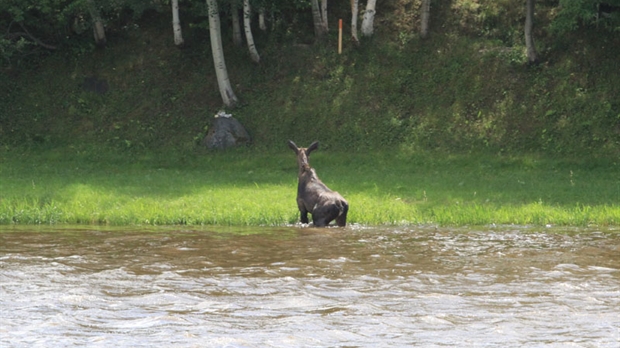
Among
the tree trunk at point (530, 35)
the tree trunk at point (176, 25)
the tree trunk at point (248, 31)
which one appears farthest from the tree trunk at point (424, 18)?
the tree trunk at point (176, 25)

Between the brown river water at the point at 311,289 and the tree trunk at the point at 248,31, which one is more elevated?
the tree trunk at the point at 248,31

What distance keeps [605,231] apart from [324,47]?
23603 millimetres

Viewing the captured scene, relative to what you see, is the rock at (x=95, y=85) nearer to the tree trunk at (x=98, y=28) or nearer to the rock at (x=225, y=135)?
the tree trunk at (x=98, y=28)

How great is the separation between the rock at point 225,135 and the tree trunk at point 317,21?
7577 millimetres

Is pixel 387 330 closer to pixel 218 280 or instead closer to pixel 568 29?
pixel 218 280

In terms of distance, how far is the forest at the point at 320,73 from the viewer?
3491 centimetres

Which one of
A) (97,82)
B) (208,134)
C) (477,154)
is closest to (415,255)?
(477,154)

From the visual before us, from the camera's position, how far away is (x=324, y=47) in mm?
40969

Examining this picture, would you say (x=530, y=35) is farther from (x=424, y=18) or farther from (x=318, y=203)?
(x=318, y=203)

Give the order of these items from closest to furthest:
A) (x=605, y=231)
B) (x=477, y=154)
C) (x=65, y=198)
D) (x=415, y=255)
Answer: (x=415, y=255) → (x=605, y=231) → (x=65, y=198) → (x=477, y=154)

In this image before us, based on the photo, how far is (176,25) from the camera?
136 ft

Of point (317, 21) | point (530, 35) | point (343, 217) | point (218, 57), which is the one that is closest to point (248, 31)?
point (218, 57)

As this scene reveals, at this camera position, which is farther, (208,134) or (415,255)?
(208,134)

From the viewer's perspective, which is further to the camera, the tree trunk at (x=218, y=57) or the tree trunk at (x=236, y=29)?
the tree trunk at (x=236, y=29)
